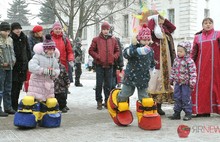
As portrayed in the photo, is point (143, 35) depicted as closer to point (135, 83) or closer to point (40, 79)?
point (135, 83)

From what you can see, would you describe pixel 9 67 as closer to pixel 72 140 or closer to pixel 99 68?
pixel 99 68

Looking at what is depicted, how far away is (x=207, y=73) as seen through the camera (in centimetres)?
769

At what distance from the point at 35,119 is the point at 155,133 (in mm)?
1847

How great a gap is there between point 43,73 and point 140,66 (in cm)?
153

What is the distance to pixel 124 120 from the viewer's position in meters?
6.61

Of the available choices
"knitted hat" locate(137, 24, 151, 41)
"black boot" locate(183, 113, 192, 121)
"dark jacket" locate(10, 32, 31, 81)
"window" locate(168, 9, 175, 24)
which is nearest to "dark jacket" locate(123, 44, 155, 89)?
"knitted hat" locate(137, 24, 151, 41)

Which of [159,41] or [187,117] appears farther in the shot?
[159,41]

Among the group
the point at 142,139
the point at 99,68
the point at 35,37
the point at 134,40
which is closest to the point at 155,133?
the point at 142,139

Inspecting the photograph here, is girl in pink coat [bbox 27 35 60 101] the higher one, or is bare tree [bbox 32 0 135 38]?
bare tree [bbox 32 0 135 38]

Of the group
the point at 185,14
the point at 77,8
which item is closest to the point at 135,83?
the point at 77,8

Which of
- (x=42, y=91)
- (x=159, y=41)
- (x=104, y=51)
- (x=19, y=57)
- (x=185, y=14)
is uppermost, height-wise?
(x=185, y=14)

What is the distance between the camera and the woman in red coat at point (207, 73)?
763cm

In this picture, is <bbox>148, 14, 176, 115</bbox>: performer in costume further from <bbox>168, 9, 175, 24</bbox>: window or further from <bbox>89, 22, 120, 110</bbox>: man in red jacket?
<bbox>168, 9, 175, 24</bbox>: window

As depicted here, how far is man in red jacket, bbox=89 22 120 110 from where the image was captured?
8.62 m
